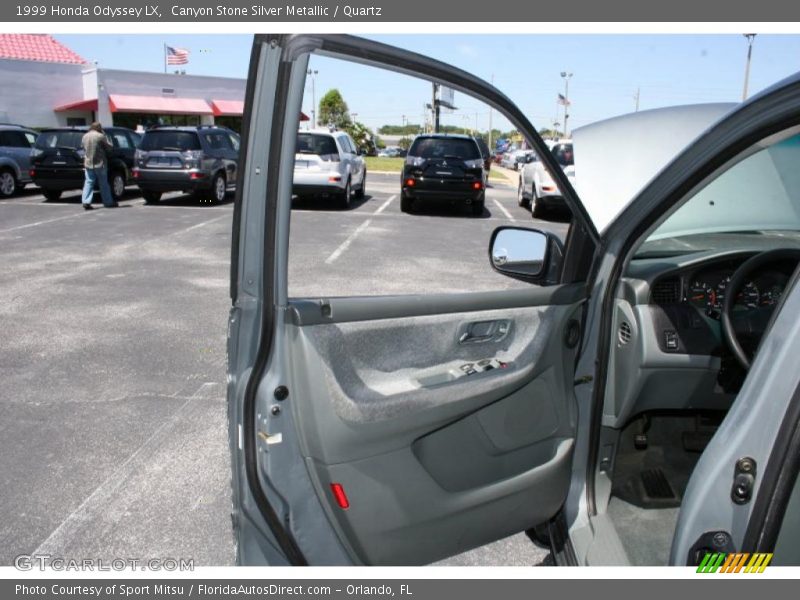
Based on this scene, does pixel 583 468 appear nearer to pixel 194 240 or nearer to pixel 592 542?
pixel 592 542

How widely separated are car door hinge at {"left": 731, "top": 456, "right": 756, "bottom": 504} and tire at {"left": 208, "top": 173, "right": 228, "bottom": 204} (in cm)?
1536

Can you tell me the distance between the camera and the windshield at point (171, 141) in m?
15.4

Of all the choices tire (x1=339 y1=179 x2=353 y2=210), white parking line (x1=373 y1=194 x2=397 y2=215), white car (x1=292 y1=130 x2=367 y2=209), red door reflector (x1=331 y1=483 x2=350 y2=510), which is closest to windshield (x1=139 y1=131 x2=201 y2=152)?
white car (x1=292 y1=130 x2=367 y2=209)

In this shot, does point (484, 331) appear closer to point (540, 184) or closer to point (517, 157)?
point (517, 157)

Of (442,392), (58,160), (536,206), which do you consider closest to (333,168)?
(536,206)

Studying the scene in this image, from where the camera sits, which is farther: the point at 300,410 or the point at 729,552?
the point at 300,410

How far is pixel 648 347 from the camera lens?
2.77 m

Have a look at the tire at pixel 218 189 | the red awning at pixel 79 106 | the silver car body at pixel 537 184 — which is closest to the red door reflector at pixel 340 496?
the silver car body at pixel 537 184

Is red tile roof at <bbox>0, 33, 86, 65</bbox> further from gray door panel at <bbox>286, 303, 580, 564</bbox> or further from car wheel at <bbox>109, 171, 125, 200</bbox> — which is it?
Answer: gray door panel at <bbox>286, 303, 580, 564</bbox>

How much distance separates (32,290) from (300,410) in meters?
7.39

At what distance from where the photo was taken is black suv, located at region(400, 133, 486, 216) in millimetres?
14883

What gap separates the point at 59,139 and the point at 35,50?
21.8m

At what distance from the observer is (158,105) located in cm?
3522

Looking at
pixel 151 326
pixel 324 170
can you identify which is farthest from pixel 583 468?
pixel 324 170
